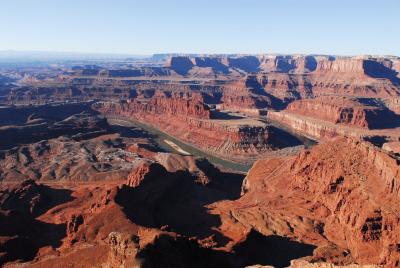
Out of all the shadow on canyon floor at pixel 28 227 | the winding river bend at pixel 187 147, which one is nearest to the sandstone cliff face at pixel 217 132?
the winding river bend at pixel 187 147

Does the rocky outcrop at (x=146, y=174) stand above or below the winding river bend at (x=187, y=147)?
above

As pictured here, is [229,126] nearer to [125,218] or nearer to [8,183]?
[8,183]

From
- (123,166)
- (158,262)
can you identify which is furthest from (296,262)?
(123,166)

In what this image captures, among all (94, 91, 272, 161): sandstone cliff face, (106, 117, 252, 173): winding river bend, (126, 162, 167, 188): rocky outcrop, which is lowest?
(106, 117, 252, 173): winding river bend

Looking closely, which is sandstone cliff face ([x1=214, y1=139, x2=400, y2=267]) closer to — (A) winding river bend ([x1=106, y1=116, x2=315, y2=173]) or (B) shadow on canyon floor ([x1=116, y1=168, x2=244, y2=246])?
(B) shadow on canyon floor ([x1=116, y1=168, x2=244, y2=246])

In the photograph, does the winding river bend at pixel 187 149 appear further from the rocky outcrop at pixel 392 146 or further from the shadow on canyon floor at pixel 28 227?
the shadow on canyon floor at pixel 28 227

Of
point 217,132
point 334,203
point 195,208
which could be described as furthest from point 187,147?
point 334,203

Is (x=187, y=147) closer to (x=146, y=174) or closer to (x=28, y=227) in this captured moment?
(x=146, y=174)

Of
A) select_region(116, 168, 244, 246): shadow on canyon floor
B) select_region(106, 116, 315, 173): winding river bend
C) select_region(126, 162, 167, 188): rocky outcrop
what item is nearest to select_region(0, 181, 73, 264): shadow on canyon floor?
select_region(116, 168, 244, 246): shadow on canyon floor

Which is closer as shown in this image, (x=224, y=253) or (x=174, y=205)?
(x=224, y=253)

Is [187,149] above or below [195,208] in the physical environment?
below
